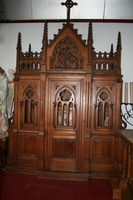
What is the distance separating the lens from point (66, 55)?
10.6 feet

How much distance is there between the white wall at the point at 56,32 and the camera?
148 inches

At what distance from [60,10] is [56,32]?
47 cm

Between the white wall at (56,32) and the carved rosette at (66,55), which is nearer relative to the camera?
the carved rosette at (66,55)

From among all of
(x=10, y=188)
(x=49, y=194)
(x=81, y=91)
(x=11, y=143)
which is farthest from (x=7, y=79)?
(x=49, y=194)

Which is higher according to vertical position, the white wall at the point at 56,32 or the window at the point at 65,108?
the white wall at the point at 56,32

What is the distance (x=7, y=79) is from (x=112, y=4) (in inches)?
108

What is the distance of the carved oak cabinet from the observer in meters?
3.15

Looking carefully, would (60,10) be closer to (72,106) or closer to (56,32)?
(56,32)

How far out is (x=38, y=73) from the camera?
3.20 m

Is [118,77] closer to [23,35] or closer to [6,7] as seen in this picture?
[23,35]

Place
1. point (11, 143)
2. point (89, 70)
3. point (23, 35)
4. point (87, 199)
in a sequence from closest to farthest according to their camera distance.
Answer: point (87, 199) < point (89, 70) < point (11, 143) < point (23, 35)

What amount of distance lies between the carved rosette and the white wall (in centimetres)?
81

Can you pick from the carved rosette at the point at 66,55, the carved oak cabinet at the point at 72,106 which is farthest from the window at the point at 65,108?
the carved rosette at the point at 66,55

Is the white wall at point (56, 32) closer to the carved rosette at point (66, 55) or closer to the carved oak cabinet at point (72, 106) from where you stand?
the carved oak cabinet at point (72, 106)
